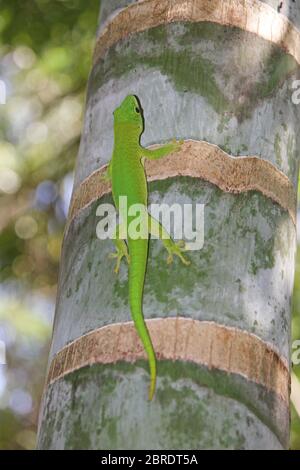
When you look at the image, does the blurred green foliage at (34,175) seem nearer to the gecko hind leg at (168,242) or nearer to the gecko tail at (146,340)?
the gecko hind leg at (168,242)

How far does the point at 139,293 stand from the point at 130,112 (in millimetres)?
719

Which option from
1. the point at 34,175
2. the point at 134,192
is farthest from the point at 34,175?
the point at 134,192

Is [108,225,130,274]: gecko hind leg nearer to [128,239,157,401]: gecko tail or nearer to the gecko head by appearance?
[128,239,157,401]: gecko tail

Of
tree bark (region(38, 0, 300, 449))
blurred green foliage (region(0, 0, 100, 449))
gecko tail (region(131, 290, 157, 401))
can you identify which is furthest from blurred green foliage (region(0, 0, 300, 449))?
gecko tail (region(131, 290, 157, 401))

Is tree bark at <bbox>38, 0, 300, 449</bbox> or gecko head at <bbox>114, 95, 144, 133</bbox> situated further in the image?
gecko head at <bbox>114, 95, 144, 133</bbox>

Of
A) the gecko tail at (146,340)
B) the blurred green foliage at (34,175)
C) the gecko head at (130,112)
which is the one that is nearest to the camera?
the gecko tail at (146,340)

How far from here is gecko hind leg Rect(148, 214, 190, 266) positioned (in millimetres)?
1818

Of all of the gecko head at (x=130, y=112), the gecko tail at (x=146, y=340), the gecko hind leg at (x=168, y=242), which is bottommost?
A: the gecko tail at (x=146, y=340)

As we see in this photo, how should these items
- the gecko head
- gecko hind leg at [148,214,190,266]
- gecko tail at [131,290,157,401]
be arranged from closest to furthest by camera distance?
1. gecko tail at [131,290,157,401]
2. gecko hind leg at [148,214,190,266]
3. the gecko head

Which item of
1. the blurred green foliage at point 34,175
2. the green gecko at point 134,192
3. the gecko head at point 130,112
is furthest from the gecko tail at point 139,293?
the blurred green foliage at point 34,175

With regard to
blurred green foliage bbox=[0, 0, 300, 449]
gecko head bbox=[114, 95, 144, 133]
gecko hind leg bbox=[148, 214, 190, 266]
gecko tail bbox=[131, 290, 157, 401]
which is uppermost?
blurred green foliage bbox=[0, 0, 300, 449]

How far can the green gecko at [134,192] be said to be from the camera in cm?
172

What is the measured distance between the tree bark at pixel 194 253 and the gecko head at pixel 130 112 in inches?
1.2

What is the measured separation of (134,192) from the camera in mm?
2096
